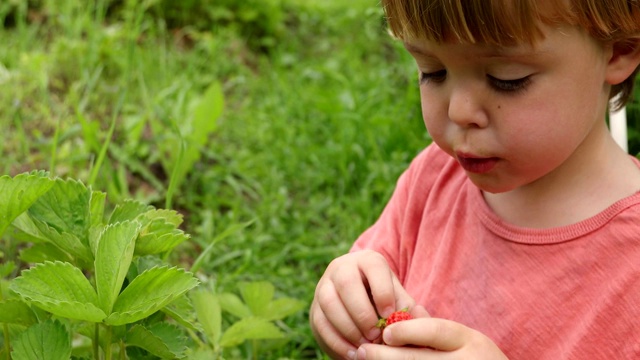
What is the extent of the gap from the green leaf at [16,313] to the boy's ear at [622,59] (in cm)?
101

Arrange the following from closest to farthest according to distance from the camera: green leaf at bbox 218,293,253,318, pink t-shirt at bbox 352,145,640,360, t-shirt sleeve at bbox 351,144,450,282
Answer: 1. pink t-shirt at bbox 352,145,640,360
2. t-shirt sleeve at bbox 351,144,450,282
3. green leaf at bbox 218,293,253,318

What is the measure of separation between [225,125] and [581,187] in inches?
83.0

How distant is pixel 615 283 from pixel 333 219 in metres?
1.46

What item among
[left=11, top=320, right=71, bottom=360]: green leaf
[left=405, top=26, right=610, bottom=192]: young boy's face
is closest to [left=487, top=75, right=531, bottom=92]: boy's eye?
[left=405, top=26, right=610, bottom=192]: young boy's face

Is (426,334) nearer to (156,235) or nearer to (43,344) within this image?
(156,235)

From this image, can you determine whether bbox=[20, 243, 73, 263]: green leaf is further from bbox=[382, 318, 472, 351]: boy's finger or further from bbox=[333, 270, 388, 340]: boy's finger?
bbox=[382, 318, 472, 351]: boy's finger

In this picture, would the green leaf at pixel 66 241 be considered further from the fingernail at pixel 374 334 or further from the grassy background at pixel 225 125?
the grassy background at pixel 225 125

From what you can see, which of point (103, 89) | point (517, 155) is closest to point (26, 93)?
point (103, 89)

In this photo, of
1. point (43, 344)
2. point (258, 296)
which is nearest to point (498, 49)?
point (43, 344)

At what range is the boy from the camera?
4.39 feet

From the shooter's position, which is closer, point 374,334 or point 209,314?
point 374,334

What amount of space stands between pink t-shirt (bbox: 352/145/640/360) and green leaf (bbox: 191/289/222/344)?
13.8 inches

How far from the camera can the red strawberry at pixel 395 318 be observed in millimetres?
1396

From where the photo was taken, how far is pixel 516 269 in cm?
157
